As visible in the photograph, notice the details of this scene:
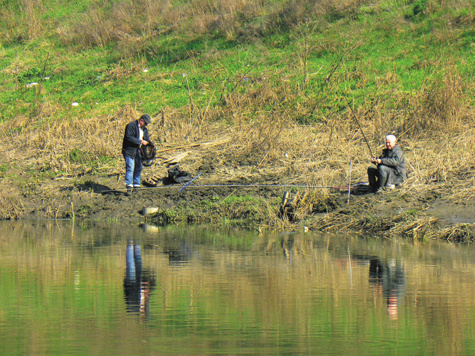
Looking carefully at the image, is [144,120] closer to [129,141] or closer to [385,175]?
[129,141]

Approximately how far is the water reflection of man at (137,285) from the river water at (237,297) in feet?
0.06

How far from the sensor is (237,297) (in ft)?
28.5

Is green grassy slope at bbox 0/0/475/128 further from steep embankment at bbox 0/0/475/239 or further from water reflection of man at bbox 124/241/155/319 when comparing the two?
water reflection of man at bbox 124/241/155/319

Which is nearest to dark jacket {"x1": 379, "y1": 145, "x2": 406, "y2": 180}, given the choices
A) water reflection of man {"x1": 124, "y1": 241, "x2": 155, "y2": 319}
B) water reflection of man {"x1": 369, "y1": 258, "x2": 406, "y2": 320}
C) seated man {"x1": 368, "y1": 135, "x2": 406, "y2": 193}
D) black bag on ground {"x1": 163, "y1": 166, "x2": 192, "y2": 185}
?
seated man {"x1": 368, "y1": 135, "x2": 406, "y2": 193}

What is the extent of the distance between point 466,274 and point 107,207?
10.0 metres

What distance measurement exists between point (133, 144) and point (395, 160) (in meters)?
5.95

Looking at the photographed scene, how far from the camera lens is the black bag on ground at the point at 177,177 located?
18.7 metres

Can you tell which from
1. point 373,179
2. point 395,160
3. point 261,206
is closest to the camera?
point 395,160

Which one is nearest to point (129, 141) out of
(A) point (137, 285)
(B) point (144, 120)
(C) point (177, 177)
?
(B) point (144, 120)

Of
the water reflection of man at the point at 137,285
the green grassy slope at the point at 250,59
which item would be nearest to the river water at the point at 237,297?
the water reflection of man at the point at 137,285

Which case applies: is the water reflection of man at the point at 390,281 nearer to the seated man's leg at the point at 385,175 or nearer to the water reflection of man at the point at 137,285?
the water reflection of man at the point at 137,285

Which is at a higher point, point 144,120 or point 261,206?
point 144,120

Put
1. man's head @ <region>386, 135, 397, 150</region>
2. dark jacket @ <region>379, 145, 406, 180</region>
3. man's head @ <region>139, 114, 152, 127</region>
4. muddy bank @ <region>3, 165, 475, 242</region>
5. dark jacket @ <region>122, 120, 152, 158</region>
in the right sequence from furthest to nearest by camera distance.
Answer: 1. dark jacket @ <region>122, 120, 152, 158</region>
2. man's head @ <region>139, 114, 152, 127</region>
3. man's head @ <region>386, 135, 397, 150</region>
4. dark jacket @ <region>379, 145, 406, 180</region>
5. muddy bank @ <region>3, 165, 475, 242</region>

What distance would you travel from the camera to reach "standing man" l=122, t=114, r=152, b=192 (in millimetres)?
18141
